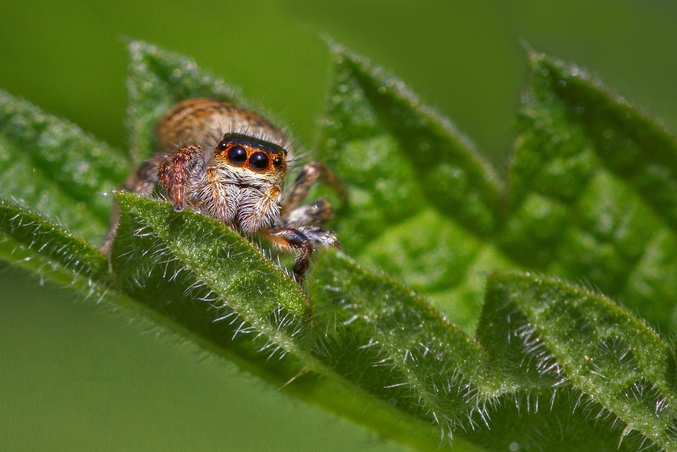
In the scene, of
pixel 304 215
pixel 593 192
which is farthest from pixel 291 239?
pixel 593 192

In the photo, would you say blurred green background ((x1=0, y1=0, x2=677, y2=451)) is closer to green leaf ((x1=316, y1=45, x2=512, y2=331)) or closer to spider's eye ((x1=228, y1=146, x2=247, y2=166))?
green leaf ((x1=316, y1=45, x2=512, y2=331))

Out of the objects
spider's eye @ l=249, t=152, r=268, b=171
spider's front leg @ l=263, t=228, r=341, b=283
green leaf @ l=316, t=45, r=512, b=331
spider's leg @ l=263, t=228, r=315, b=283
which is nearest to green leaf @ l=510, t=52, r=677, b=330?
green leaf @ l=316, t=45, r=512, b=331

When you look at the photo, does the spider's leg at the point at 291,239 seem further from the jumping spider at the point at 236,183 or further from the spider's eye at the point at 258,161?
the spider's eye at the point at 258,161

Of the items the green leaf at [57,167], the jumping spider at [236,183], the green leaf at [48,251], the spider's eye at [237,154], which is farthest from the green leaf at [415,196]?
the green leaf at [48,251]

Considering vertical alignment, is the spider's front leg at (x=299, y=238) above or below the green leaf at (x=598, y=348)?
below

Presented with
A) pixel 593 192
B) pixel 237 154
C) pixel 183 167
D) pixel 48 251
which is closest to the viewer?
pixel 48 251

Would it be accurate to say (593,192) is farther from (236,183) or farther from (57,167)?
(57,167)

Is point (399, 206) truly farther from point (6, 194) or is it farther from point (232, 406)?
point (232, 406)
